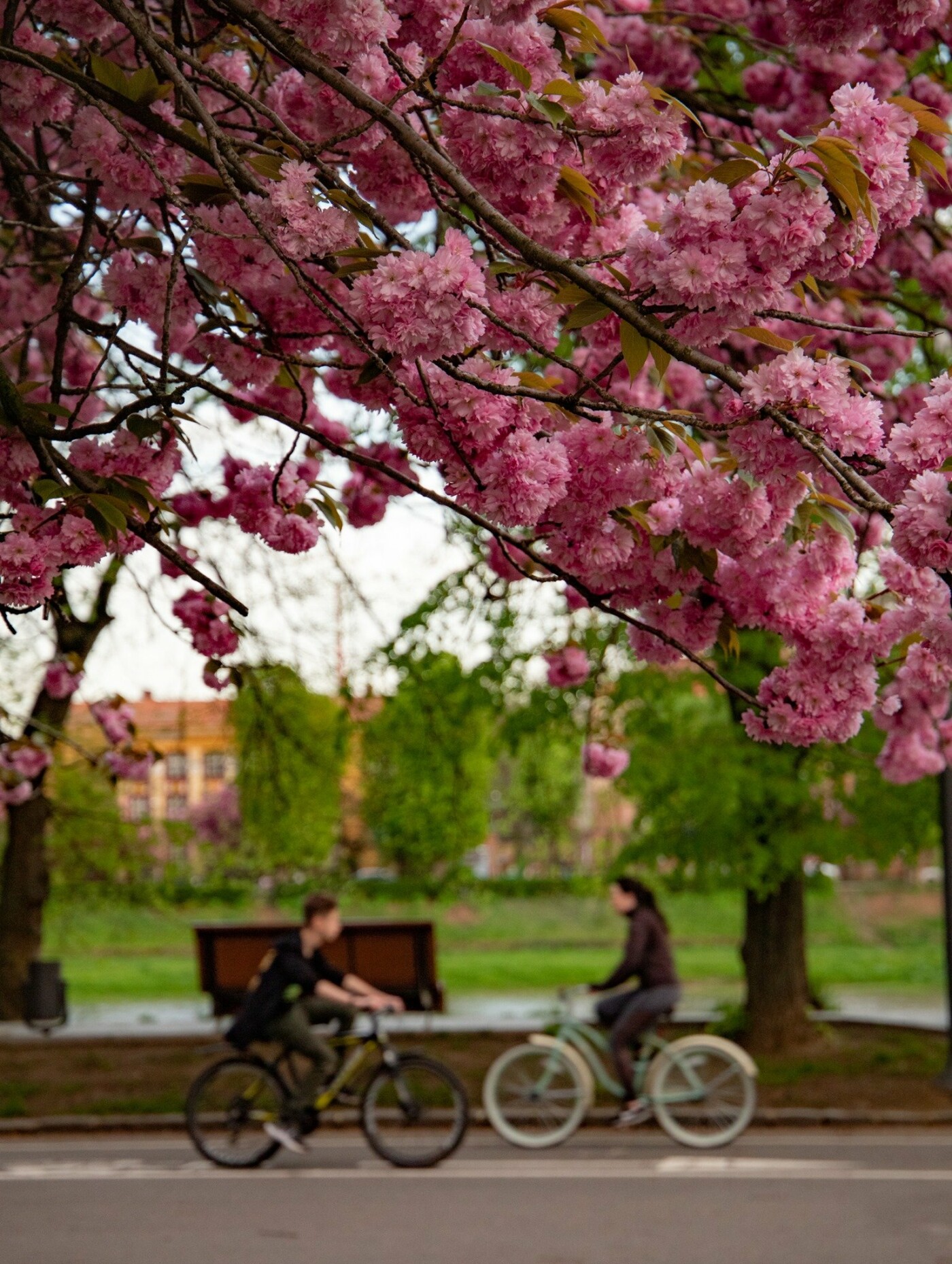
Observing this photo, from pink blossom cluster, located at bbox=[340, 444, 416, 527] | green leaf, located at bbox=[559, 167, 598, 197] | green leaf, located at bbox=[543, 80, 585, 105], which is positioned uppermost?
green leaf, located at bbox=[543, 80, 585, 105]

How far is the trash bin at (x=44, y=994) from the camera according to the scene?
1395 cm

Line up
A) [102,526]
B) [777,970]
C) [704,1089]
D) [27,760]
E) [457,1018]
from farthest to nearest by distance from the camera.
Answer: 1. [457,1018]
2. [777,970]
3. [704,1089]
4. [27,760]
5. [102,526]

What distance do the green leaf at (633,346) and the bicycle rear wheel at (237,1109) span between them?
22.6 ft

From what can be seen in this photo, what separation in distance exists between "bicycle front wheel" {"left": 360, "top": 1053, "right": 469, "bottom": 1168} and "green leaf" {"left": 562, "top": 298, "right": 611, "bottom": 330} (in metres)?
6.65

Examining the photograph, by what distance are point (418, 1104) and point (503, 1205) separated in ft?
4.50

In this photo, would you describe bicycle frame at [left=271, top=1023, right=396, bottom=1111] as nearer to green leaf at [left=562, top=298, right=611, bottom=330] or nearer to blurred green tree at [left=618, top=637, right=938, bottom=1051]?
blurred green tree at [left=618, top=637, right=938, bottom=1051]

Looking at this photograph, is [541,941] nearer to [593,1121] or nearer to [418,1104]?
[593,1121]

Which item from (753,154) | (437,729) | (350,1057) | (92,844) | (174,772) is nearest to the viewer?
(753,154)

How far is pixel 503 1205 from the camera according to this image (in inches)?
318

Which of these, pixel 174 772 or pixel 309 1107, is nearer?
pixel 309 1107

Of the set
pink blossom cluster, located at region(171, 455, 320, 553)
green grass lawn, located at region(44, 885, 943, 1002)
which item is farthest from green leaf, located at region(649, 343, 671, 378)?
green grass lawn, located at region(44, 885, 943, 1002)

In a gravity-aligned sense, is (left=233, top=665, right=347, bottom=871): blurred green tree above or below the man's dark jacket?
above

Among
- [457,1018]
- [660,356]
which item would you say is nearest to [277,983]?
[660,356]

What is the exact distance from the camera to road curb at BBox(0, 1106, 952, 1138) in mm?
10609
